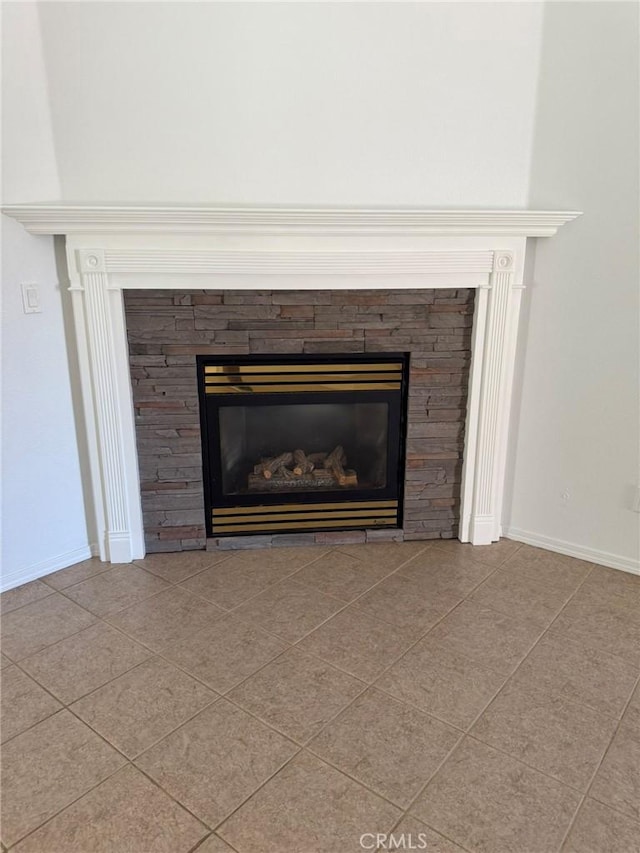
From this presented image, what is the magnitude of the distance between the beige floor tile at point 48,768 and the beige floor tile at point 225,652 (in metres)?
0.37

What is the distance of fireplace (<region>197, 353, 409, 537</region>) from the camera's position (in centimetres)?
271

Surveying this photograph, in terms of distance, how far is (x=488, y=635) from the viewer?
222 cm

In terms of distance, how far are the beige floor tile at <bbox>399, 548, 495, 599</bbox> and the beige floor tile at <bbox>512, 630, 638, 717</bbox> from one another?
1.40 feet

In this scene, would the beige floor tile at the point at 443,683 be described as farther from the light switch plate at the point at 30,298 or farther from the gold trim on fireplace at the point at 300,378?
the light switch plate at the point at 30,298

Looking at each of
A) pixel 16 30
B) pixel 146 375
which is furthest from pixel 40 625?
pixel 16 30

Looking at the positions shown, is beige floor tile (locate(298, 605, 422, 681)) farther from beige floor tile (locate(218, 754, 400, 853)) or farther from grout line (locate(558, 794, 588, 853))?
grout line (locate(558, 794, 588, 853))

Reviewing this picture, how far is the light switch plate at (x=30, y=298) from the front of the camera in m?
2.38

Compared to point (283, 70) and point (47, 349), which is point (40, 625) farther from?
point (283, 70)

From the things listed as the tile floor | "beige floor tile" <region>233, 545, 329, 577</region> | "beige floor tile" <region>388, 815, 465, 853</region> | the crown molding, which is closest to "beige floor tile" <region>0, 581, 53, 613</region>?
the tile floor

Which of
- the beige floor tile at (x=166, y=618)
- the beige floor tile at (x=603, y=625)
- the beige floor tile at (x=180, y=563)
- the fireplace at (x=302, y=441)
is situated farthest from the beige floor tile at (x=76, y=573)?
the beige floor tile at (x=603, y=625)

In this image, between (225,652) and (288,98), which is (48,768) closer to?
(225,652)

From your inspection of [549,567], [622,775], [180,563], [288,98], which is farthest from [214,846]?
[288,98]

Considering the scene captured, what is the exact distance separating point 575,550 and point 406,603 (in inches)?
36.8

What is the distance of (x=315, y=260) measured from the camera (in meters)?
2.46
